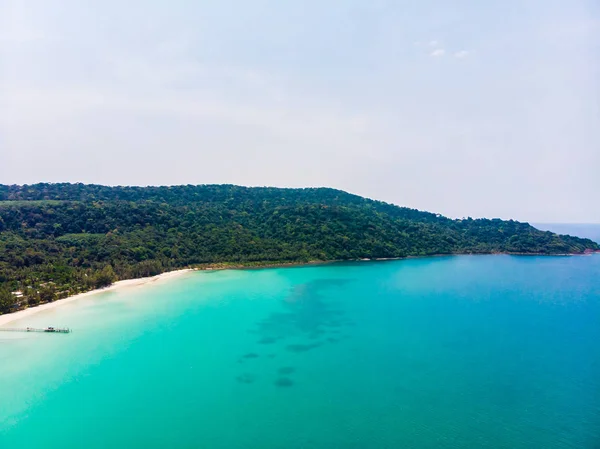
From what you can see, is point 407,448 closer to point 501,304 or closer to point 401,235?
point 501,304

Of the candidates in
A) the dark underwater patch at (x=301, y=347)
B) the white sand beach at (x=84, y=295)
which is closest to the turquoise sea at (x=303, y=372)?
the dark underwater patch at (x=301, y=347)

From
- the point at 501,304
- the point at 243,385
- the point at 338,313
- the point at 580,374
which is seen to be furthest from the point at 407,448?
the point at 501,304

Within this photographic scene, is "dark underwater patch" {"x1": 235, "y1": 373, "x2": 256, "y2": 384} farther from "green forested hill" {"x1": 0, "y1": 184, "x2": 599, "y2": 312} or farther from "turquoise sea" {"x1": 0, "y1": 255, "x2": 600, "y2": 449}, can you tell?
"green forested hill" {"x1": 0, "y1": 184, "x2": 599, "y2": 312}

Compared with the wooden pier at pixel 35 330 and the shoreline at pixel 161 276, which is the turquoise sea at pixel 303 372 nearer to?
the wooden pier at pixel 35 330

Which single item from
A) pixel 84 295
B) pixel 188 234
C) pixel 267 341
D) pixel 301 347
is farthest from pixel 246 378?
pixel 188 234

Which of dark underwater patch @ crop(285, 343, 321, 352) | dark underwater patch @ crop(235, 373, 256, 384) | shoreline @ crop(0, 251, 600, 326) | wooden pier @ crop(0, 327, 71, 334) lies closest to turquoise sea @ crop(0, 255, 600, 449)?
dark underwater patch @ crop(235, 373, 256, 384)
